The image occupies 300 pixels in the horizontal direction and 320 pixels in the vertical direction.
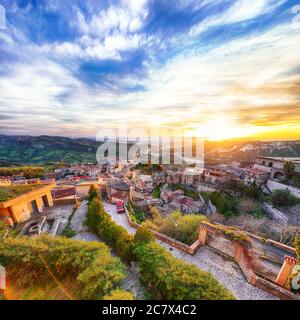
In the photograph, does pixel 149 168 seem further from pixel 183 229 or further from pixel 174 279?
pixel 174 279

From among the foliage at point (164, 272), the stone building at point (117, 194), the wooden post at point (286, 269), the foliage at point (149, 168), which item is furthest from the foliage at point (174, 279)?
the foliage at point (149, 168)

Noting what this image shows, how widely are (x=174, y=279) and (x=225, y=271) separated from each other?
110 inches

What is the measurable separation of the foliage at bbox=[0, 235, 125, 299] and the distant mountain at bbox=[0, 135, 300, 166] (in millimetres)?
30626

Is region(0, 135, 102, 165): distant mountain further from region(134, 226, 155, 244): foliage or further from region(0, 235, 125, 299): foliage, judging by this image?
region(134, 226, 155, 244): foliage

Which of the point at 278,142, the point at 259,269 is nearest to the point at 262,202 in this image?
the point at 259,269

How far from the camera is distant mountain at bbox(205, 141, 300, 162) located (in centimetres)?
2506

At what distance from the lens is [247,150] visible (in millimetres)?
35469

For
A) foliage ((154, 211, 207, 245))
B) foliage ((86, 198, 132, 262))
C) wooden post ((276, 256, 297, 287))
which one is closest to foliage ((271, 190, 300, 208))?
foliage ((154, 211, 207, 245))

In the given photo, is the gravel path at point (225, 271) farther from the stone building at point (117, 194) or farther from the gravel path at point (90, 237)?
the stone building at point (117, 194)

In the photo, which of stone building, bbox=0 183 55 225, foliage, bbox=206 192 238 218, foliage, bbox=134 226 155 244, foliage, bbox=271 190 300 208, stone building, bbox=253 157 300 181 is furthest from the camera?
stone building, bbox=253 157 300 181

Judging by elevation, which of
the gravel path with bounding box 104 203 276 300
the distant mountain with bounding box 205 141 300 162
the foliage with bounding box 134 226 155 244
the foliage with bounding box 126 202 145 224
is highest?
the distant mountain with bounding box 205 141 300 162

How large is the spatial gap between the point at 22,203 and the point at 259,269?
12288 millimetres
